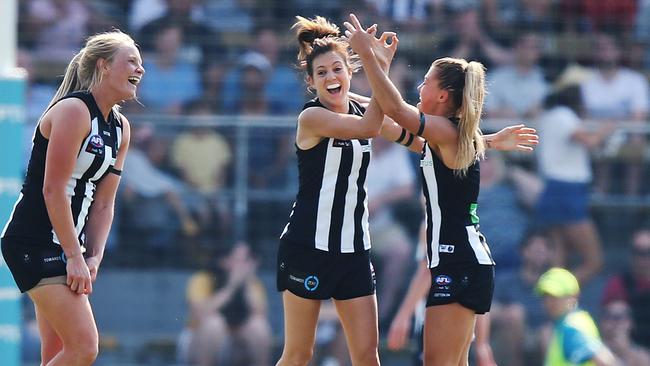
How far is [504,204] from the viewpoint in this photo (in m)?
10.3

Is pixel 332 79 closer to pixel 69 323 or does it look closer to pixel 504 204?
pixel 69 323

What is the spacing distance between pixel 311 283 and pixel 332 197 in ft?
1.41

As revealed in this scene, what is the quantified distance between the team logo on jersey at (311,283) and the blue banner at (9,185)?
2.17 m

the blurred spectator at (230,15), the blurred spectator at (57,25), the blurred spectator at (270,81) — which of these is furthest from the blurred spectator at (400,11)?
the blurred spectator at (57,25)

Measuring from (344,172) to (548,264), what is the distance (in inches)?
202

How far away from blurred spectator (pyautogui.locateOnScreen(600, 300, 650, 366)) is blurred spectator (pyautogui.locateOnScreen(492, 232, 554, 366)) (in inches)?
22.4

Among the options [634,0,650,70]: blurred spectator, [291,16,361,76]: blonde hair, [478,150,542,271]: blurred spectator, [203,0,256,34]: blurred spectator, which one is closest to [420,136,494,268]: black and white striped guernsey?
[291,16,361,76]: blonde hair

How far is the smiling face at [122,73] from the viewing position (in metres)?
5.55

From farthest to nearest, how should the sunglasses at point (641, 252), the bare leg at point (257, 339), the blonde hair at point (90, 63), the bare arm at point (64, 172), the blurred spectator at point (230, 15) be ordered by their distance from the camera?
the blurred spectator at point (230, 15), the sunglasses at point (641, 252), the bare leg at point (257, 339), the blonde hair at point (90, 63), the bare arm at point (64, 172)

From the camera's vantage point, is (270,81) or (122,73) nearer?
(122,73)

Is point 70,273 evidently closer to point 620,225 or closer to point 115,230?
point 115,230

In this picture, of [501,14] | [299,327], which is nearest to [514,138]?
[299,327]

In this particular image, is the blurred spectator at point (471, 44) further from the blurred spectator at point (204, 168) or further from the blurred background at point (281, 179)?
the blurred spectator at point (204, 168)

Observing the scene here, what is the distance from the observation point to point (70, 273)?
537cm
